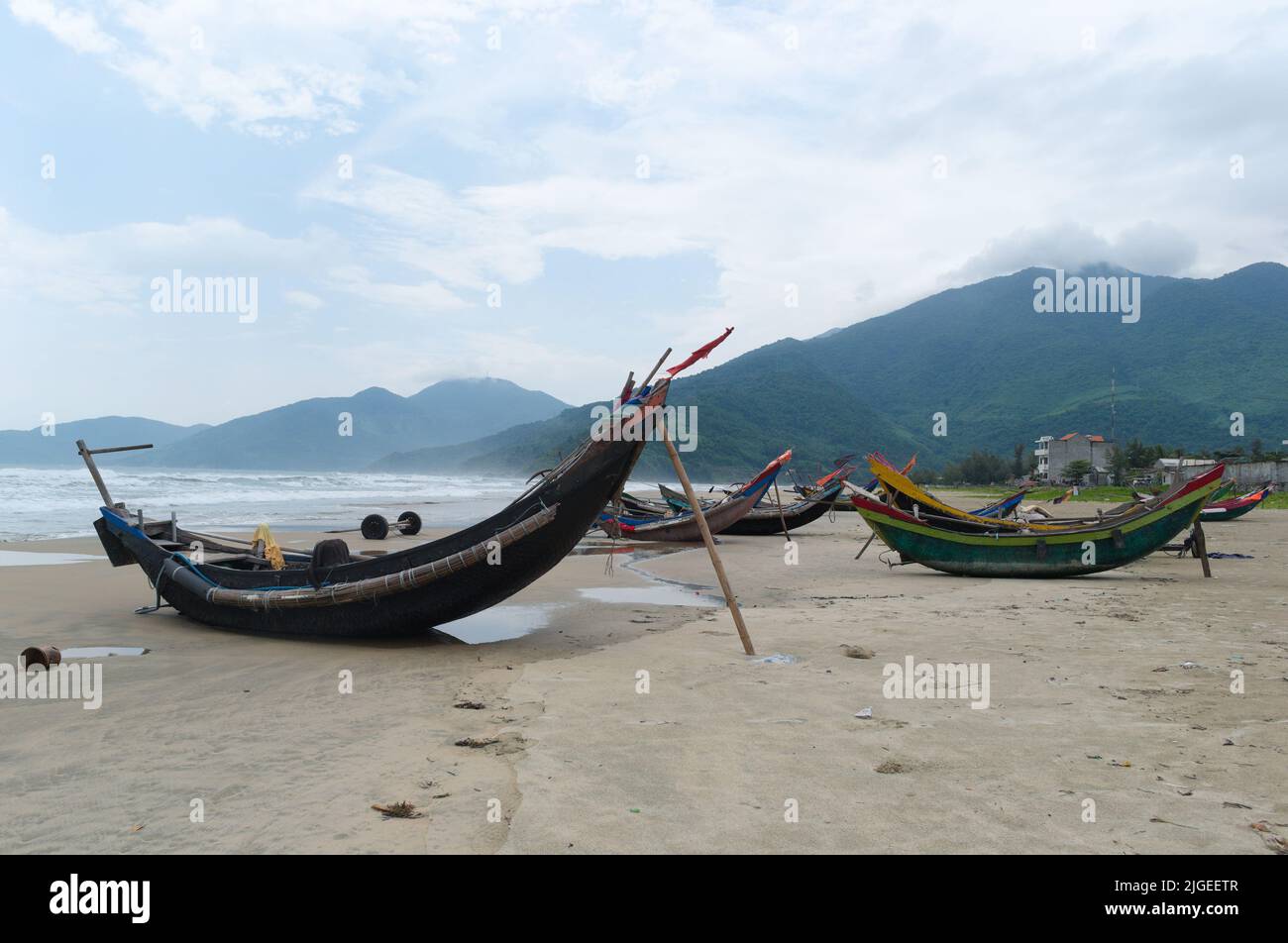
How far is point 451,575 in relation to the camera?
Result: 8727 millimetres

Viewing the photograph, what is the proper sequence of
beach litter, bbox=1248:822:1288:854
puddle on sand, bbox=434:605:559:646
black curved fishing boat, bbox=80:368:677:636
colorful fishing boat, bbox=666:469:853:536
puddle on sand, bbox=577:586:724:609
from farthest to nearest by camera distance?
1. colorful fishing boat, bbox=666:469:853:536
2. puddle on sand, bbox=577:586:724:609
3. puddle on sand, bbox=434:605:559:646
4. black curved fishing boat, bbox=80:368:677:636
5. beach litter, bbox=1248:822:1288:854

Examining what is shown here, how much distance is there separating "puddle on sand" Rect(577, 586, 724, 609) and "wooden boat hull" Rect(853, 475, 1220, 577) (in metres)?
4.47

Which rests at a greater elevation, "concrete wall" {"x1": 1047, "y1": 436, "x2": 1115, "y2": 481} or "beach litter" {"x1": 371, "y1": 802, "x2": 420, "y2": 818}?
"concrete wall" {"x1": 1047, "y1": 436, "x2": 1115, "y2": 481}

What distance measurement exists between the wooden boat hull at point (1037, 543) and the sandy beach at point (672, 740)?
10.5ft

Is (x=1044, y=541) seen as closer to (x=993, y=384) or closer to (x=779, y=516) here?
(x=779, y=516)

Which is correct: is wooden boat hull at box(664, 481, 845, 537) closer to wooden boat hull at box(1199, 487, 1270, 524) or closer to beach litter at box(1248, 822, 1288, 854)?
wooden boat hull at box(1199, 487, 1270, 524)

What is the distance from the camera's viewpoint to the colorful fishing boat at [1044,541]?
1330 centimetres

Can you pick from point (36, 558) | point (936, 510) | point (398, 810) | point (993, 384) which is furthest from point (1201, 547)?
point (993, 384)

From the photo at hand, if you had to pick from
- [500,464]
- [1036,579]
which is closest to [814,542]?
[1036,579]

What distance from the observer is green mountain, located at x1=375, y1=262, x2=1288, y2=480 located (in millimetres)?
98625

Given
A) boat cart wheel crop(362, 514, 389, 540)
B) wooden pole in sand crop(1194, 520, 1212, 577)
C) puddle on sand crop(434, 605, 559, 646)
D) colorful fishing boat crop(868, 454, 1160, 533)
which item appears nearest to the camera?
puddle on sand crop(434, 605, 559, 646)

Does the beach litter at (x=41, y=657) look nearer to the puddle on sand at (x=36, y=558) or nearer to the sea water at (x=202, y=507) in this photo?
the puddle on sand at (x=36, y=558)

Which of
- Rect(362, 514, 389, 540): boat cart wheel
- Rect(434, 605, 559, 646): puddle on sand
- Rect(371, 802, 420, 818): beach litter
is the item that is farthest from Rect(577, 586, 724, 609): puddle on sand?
Rect(362, 514, 389, 540): boat cart wheel
